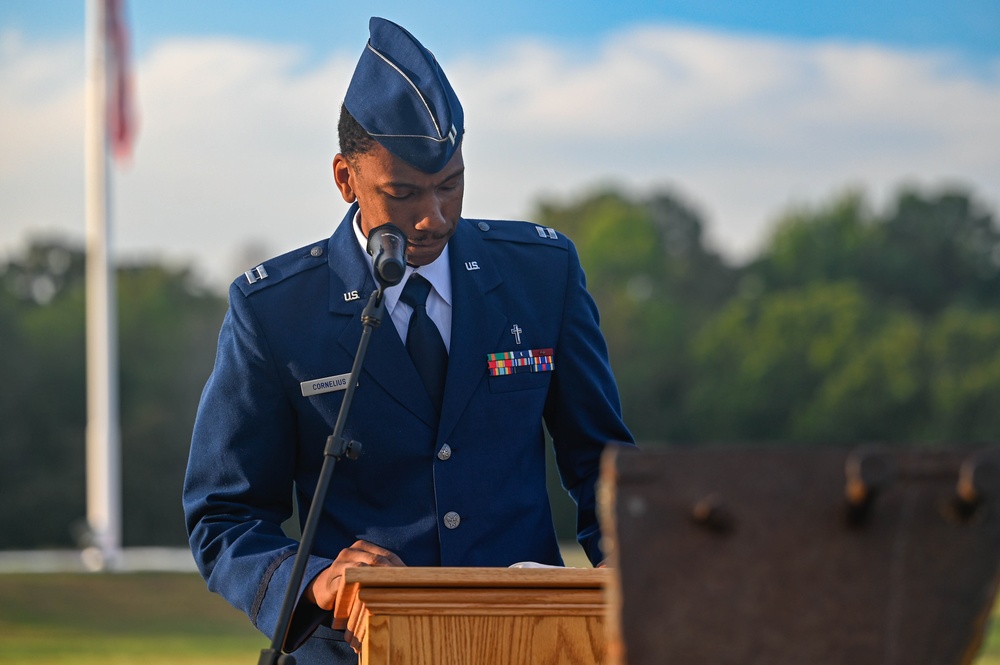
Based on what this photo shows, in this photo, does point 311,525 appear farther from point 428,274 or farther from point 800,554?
point 800,554

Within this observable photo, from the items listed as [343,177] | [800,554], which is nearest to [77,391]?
[343,177]

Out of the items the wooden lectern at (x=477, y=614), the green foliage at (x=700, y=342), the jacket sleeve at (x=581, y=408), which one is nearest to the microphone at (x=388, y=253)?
the wooden lectern at (x=477, y=614)

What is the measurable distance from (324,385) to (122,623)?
19535 millimetres

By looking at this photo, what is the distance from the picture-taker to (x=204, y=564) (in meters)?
2.92

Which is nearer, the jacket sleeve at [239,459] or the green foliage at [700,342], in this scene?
the jacket sleeve at [239,459]

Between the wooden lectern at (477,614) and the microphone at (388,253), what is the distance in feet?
1.69

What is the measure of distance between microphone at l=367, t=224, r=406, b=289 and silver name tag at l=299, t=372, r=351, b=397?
0.40 meters

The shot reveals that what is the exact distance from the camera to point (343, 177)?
10.3 feet

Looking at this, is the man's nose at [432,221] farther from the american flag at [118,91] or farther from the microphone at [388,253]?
the american flag at [118,91]

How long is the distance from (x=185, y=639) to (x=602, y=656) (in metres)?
17.5

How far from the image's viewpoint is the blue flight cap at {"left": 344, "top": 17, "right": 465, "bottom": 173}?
2.96 meters

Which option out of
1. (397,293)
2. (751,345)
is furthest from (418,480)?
(751,345)

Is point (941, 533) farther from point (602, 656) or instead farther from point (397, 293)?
point (397, 293)

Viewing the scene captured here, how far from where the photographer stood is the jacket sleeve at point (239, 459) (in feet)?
9.49
